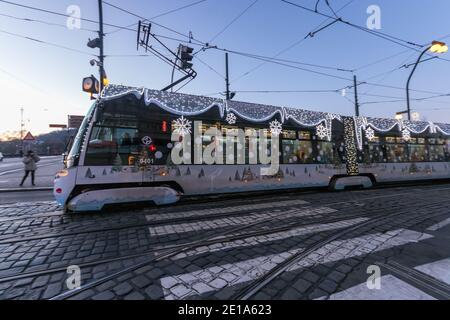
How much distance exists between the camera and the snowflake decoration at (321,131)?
8805 mm

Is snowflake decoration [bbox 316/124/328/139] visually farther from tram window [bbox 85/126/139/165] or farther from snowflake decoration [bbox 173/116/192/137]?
tram window [bbox 85/126/139/165]

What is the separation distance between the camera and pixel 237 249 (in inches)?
141

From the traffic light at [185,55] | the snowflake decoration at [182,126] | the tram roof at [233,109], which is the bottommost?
the snowflake decoration at [182,126]

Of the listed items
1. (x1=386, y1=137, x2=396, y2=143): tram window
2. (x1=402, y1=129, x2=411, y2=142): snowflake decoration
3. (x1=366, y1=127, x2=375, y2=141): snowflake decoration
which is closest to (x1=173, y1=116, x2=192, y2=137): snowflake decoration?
(x1=366, y1=127, x2=375, y2=141): snowflake decoration

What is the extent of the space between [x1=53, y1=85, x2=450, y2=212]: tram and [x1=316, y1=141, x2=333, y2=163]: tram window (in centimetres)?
4

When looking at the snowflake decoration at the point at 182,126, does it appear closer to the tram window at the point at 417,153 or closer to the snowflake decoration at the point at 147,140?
the snowflake decoration at the point at 147,140

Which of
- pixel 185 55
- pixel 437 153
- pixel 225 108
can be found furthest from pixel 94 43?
pixel 437 153

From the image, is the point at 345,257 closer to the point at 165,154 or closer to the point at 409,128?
the point at 165,154

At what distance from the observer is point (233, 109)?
7.43 m

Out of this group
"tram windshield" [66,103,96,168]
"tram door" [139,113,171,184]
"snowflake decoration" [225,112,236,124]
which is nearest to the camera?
"tram windshield" [66,103,96,168]

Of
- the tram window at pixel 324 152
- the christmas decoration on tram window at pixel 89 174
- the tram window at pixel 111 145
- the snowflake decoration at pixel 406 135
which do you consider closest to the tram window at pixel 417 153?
the snowflake decoration at pixel 406 135

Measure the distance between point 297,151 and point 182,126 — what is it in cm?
415

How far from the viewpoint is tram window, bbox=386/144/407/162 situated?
10.0m

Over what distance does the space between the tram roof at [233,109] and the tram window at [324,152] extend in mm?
799
